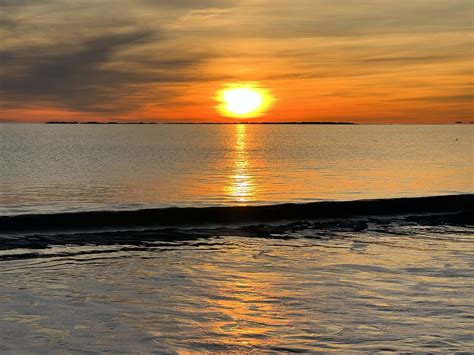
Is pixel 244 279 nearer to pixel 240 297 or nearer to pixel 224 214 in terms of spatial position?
pixel 240 297

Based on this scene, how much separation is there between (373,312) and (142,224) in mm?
12035

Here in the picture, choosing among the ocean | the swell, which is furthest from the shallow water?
the swell

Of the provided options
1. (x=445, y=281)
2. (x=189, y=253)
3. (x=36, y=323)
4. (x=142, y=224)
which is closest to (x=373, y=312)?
(x=445, y=281)

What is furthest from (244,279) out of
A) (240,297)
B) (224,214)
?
(224,214)

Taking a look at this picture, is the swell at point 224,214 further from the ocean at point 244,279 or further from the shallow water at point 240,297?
the shallow water at point 240,297

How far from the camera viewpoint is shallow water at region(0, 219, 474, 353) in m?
9.59

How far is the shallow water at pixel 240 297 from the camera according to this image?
9.59 metres

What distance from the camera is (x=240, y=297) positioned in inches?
478

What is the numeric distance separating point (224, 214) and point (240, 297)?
35.8 ft

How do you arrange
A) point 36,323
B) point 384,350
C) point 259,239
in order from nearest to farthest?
1. point 384,350
2. point 36,323
3. point 259,239

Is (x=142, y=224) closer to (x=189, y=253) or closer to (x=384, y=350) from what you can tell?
(x=189, y=253)

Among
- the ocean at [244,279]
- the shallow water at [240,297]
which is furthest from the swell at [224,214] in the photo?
the shallow water at [240,297]

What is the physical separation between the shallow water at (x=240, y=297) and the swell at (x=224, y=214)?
3.28 meters

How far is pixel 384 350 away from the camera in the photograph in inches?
356
